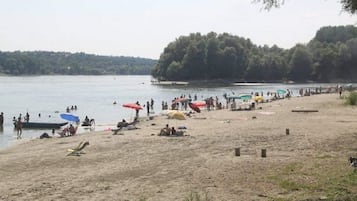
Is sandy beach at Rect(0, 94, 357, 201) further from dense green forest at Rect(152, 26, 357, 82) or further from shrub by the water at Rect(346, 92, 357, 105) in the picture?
dense green forest at Rect(152, 26, 357, 82)

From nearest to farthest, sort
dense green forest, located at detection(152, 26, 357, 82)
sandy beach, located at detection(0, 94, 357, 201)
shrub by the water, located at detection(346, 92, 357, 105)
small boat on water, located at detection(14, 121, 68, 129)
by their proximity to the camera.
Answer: sandy beach, located at detection(0, 94, 357, 201), small boat on water, located at detection(14, 121, 68, 129), shrub by the water, located at detection(346, 92, 357, 105), dense green forest, located at detection(152, 26, 357, 82)

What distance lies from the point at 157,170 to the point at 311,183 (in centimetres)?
616

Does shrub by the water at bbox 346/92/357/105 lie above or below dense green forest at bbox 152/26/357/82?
below

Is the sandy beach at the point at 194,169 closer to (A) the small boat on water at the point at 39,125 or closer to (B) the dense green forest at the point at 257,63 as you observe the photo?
(A) the small boat on water at the point at 39,125

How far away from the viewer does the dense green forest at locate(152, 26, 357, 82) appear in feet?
554

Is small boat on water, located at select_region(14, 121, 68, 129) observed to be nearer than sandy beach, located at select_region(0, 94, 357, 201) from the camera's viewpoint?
No

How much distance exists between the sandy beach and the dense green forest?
14395 cm

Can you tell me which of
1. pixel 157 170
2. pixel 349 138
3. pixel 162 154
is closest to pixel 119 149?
pixel 162 154

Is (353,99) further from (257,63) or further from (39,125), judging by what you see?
(257,63)

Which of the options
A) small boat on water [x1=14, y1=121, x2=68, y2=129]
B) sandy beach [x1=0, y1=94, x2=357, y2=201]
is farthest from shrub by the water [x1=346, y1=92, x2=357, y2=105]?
small boat on water [x1=14, y1=121, x2=68, y2=129]

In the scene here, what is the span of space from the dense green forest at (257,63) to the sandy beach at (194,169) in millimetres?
143952

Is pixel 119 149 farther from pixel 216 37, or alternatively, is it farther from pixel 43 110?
pixel 216 37

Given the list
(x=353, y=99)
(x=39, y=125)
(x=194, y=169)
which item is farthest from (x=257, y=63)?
(x=194, y=169)

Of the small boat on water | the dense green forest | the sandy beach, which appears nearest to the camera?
the sandy beach
